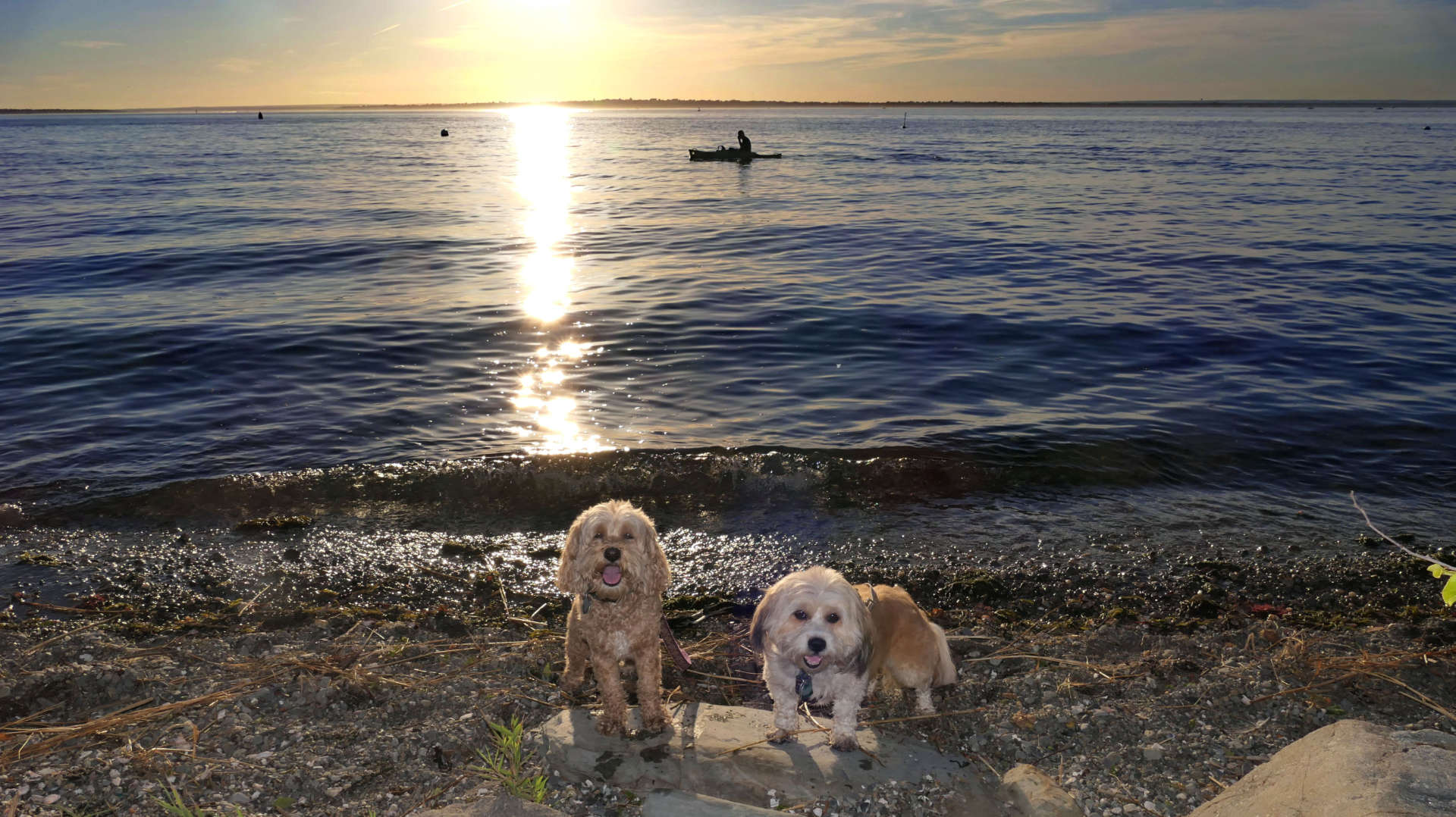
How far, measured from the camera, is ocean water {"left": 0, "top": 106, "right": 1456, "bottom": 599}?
911 cm

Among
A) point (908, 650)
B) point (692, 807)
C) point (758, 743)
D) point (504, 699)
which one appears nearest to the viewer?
point (692, 807)

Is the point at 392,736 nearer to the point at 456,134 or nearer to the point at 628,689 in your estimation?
the point at 628,689

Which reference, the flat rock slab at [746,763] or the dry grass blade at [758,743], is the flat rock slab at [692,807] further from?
the dry grass blade at [758,743]

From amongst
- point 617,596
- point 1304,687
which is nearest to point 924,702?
point 617,596

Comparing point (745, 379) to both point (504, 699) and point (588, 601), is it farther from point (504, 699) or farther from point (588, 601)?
point (588, 601)

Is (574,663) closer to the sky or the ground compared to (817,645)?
closer to the ground

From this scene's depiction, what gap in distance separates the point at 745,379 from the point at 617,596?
9352 millimetres

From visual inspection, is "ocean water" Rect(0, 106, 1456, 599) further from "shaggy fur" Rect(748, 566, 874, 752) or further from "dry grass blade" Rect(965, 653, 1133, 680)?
"shaggy fur" Rect(748, 566, 874, 752)

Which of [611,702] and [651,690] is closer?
[611,702]

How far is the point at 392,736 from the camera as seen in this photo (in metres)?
4.87

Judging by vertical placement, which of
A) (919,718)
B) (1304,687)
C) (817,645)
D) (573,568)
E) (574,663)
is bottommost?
(919,718)

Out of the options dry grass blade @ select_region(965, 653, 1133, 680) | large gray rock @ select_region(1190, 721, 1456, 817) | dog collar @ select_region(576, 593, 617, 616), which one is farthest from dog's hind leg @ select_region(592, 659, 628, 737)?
large gray rock @ select_region(1190, 721, 1456, 817)

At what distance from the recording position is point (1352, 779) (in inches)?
142

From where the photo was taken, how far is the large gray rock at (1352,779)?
11.2 ft
